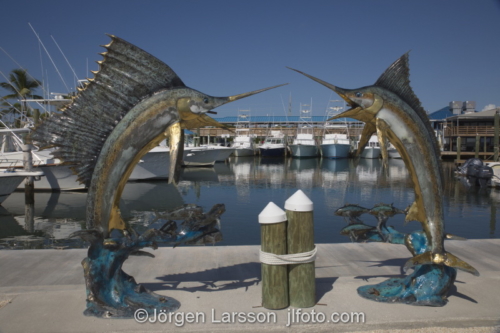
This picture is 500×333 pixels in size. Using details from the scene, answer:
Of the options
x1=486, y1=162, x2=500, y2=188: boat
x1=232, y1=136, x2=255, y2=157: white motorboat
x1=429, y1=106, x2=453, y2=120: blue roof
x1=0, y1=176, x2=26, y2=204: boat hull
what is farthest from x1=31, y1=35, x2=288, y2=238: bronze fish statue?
x1=429, y1=106, x2=453, y2=120: blue roof

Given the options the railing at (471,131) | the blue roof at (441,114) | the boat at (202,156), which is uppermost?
the blue roof at (441,114)

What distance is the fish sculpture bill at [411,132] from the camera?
176 inches

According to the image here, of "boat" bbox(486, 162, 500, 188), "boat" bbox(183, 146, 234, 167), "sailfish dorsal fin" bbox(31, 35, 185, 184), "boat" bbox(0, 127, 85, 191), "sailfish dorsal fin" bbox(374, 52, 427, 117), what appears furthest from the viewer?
"boat" bbox(183, 146, 234, 167)

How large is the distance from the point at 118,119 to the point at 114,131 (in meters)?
0.13

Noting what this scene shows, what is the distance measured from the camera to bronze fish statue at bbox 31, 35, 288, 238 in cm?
425

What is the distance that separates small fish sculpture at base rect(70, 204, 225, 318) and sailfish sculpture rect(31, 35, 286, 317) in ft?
0.03

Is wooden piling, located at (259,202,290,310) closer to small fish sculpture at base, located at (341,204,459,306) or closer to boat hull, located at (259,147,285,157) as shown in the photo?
small fish sculpture at base, located at (341,204,459,306)

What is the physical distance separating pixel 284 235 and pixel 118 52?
8.16ft

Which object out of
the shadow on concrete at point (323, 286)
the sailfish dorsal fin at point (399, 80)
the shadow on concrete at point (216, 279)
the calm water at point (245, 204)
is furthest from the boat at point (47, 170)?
the sailfish dorsal fin at point (399, 80)

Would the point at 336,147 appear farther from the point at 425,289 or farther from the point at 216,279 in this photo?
the point at 425,289

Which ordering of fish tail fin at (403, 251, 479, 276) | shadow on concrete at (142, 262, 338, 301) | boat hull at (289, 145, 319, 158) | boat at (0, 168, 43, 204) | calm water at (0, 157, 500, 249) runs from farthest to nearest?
boat hull at (289, 145, 319, 158)
boat at (0, 168, 43, 204)
calm water at (0, 157, 500, 249)
shadow on concrete at (142, 262, 338, 301)
fish tail fin at (403, 251, 479, 276)

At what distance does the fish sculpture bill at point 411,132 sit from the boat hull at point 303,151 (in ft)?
143

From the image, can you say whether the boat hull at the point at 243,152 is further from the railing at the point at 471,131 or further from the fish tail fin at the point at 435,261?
the fish tail fin at the point at 435,261

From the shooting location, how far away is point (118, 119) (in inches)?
172
